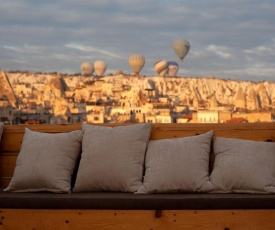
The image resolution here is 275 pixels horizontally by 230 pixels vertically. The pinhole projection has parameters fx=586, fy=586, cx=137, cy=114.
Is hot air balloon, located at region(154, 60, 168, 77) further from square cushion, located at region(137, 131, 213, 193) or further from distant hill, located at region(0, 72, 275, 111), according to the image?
square cushion, located at region(137, 131, 213, 193)

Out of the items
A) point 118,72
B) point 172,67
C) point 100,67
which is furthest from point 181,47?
point 118,72

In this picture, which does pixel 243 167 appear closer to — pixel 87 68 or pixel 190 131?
pixel 190 131

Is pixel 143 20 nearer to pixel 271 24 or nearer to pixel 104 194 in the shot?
pixel 271 24

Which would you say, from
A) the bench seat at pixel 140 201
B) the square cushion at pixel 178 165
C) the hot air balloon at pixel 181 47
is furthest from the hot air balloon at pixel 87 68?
the bench seat at pixel 140 201

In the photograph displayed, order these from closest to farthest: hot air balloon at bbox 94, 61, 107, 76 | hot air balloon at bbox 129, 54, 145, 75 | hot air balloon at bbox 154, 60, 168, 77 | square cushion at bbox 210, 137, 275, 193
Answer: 1. square cushion at bbox 210, 137, 275, 193
2. hot air balloon at bbox 129, 54, 145, 75
3. hot air balloon at bbox 154, 60, 168, 77
4. hot air balloon at bbox 94, 61, 107, 76
